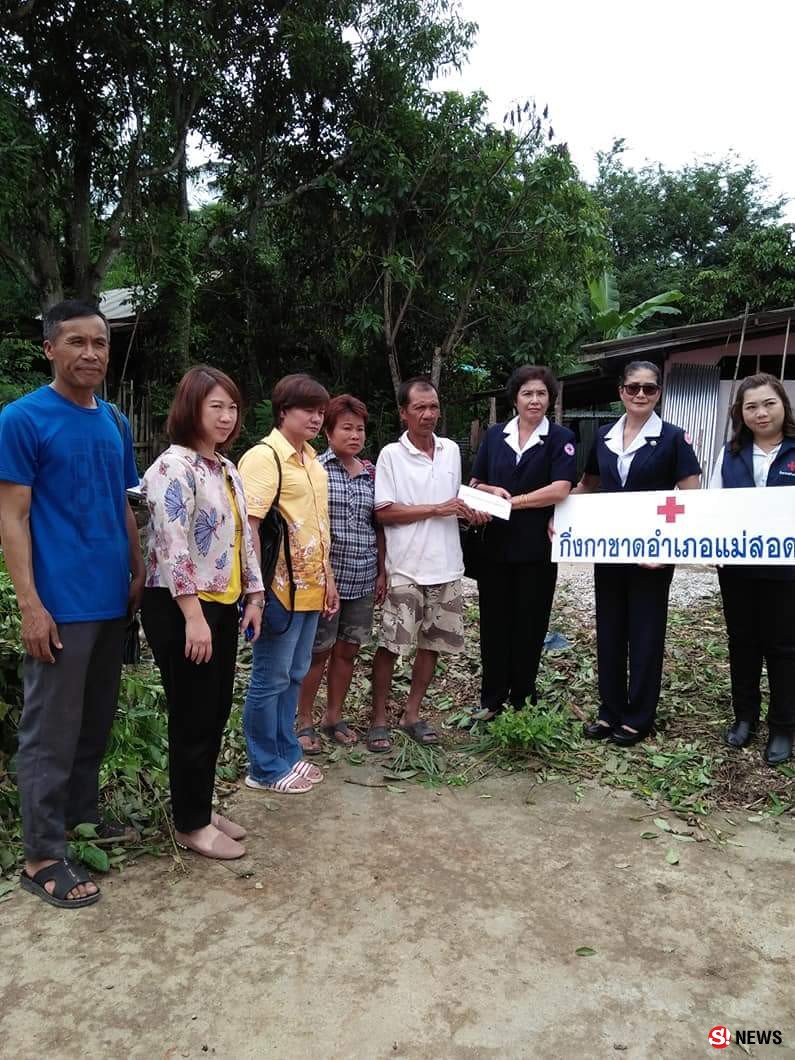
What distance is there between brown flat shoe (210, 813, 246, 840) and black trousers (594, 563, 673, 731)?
6.51 ft

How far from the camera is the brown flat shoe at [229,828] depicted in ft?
9.37

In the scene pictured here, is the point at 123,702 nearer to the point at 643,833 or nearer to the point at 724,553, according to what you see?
the point at 643,833

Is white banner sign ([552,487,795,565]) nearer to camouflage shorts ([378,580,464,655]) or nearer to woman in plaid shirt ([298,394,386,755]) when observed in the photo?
camouflage shorts ([378,580,464,655])

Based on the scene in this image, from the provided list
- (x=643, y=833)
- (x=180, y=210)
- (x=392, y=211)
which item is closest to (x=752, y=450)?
(x=643, y=833)

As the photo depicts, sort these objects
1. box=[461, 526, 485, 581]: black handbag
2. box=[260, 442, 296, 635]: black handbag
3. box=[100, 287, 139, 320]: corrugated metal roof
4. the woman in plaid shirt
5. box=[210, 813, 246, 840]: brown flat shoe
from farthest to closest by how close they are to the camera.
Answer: box=[100, 287, 139, 320]: corrugated metal roof, box=[461, 526, 485, 581]: black handbag, the woman in plaid shirt, box=[260, 442, 296, 635]: black handbag, box=[210, 813, 246, 840]: brown flat shoe

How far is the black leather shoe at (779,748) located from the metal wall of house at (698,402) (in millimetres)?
7315

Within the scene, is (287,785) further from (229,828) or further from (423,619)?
(423,619)

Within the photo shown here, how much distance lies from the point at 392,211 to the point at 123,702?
905cm

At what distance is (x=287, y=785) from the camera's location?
3.27 m

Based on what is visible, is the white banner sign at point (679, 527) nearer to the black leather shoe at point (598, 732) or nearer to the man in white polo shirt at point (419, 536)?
the man in white polo shirt at point (419, 536)

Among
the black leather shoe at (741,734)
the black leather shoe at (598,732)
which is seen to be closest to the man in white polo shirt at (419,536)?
the black leather shoe at (598,732)

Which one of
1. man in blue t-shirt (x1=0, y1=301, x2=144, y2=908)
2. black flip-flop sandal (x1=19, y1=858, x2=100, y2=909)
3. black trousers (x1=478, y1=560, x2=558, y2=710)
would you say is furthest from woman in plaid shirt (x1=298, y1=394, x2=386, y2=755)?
black flip-flop sandal (x1=19, y1=858, x2=100, y2=909)

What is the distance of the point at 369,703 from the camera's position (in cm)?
446

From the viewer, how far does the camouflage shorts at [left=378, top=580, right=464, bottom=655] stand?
364 cm
